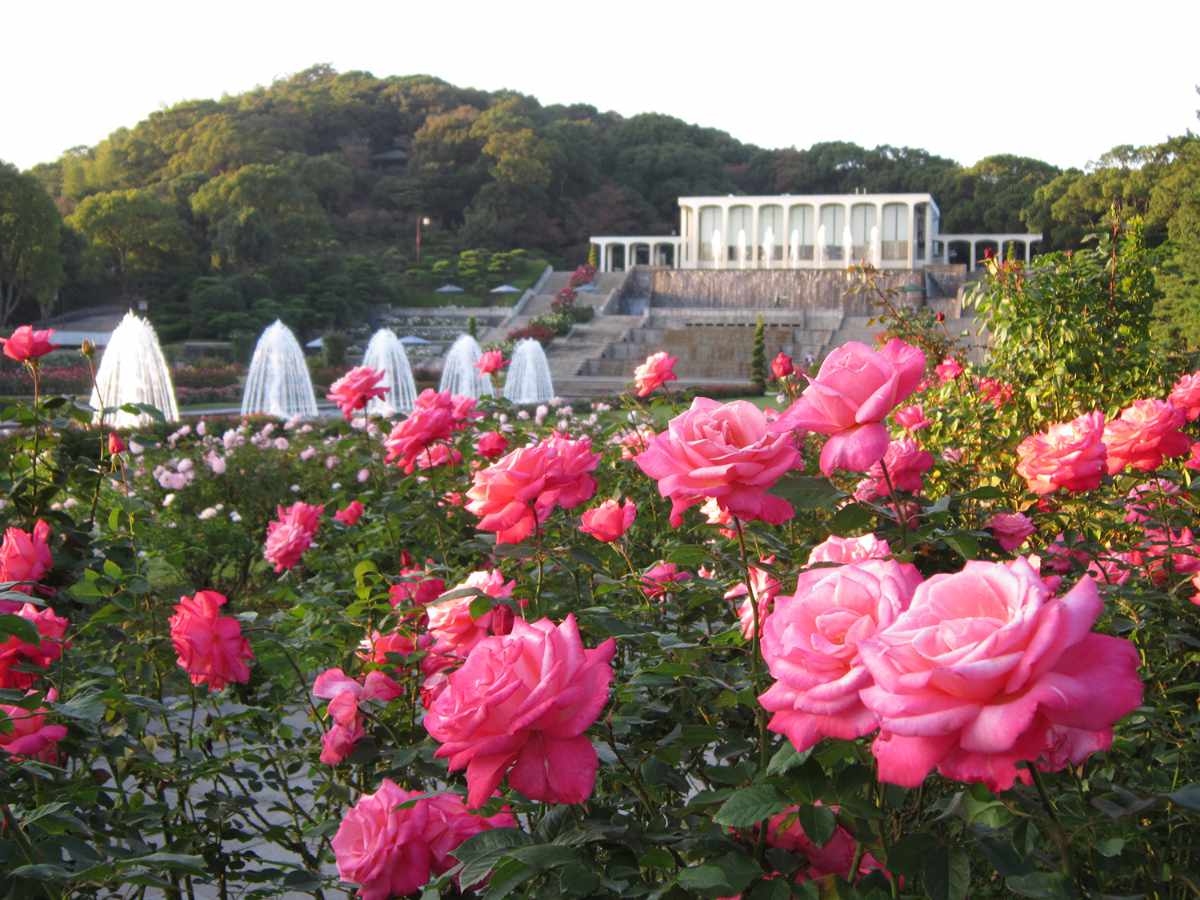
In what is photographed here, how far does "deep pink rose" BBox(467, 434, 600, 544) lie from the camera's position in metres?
1.10

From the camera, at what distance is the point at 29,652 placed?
1149 mm

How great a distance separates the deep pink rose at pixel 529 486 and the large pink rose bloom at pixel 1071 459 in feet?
1.95

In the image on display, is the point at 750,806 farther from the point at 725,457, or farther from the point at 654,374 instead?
the point at 654,374

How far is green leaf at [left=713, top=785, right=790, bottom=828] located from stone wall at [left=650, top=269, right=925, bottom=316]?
83.9 ft

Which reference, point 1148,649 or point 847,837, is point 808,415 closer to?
point 847,837

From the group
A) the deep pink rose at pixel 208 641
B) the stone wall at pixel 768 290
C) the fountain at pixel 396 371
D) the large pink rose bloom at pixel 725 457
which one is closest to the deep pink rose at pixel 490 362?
the deep pink rose at pixel 208 641

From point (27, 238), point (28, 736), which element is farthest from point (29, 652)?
point (27, 238)

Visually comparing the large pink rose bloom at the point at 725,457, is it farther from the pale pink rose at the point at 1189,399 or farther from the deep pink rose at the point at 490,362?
the deep pink rose at the point at 490,362

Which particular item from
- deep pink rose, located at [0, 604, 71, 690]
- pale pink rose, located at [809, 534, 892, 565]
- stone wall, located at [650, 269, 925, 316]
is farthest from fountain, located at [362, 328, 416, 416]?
pale pink rose, located at [809, 534, 892, 565]

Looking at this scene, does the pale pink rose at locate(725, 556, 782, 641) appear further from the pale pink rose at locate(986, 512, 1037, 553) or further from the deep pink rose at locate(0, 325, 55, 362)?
the deep pink rose at locate(0, 325, 55, 362)

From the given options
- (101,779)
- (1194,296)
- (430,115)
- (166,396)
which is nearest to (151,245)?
(166,396)

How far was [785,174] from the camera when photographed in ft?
152

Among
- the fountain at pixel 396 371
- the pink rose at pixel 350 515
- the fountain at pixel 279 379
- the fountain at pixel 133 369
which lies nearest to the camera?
the pink rose at pixel 350 515

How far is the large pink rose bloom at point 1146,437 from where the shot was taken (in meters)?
1.49
